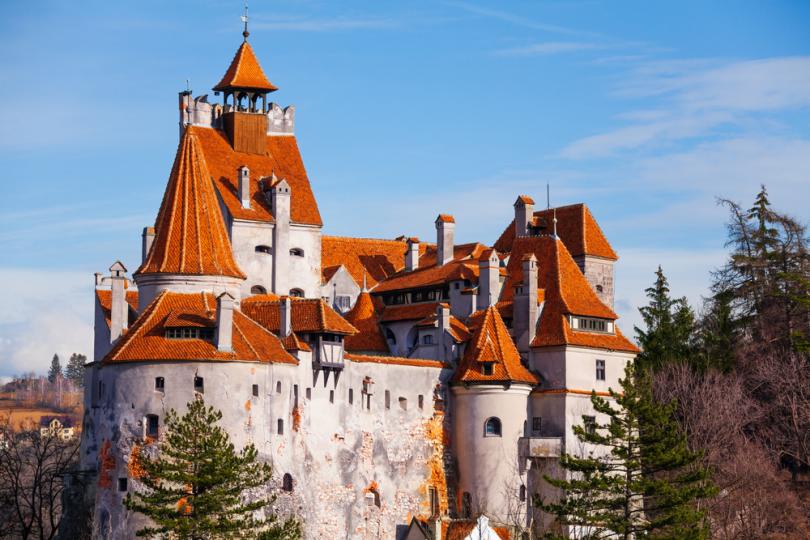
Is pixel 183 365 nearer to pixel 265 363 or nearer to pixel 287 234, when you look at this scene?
pixel 265 363

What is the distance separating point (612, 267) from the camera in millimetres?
106500

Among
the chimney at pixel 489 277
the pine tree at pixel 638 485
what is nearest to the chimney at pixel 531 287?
the chimney at pixel 489 277

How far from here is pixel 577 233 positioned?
105 meters

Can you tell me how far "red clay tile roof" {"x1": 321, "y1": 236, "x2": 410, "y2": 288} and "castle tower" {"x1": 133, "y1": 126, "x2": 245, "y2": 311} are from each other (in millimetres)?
18052

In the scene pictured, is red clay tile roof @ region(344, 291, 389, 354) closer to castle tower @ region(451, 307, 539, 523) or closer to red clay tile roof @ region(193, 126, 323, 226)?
red clay tile roof @ region(193, 126, 323, 226)

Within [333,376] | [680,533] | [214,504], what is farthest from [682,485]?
[214,504]

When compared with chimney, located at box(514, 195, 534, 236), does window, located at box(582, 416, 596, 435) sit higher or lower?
lower

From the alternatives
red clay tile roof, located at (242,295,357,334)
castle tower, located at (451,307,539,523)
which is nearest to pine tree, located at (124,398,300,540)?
red clay tile roof, located at (242,295,357,334)

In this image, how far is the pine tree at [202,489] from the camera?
240 ft

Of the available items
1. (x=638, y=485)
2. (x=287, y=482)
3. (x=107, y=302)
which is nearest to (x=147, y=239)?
(x=107, y=302)

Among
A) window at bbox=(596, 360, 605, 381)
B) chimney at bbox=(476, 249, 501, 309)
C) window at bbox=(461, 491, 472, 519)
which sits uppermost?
chimney at bbox=(476, 249, 501, 309)

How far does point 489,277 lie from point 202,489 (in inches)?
1141

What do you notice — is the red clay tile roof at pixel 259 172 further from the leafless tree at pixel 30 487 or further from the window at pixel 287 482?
the window at pixel 287 482

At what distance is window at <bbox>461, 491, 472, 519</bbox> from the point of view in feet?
306
